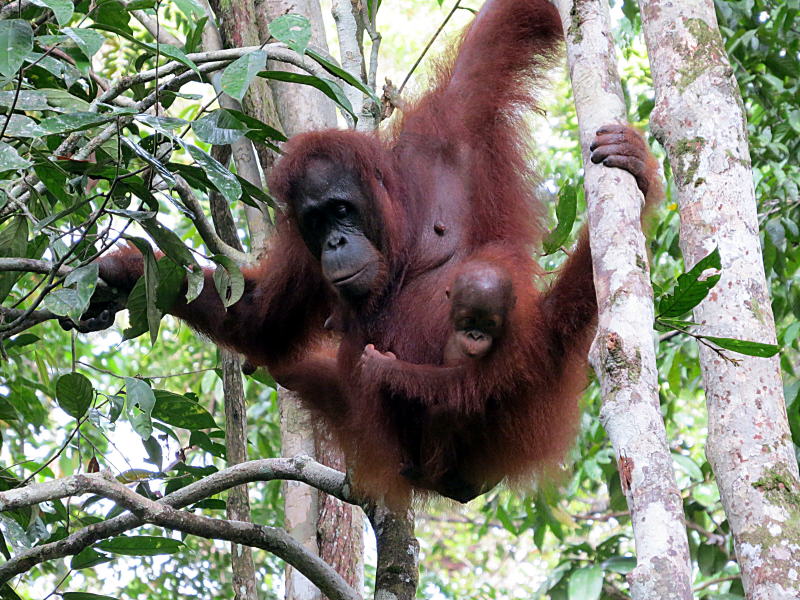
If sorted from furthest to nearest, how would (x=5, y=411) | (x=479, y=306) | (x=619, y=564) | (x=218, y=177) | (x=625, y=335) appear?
(x=619, y=564)
(x=5, y=411)
(x=479, y=306)
(x=218, y=177)
(x=625, y=335)

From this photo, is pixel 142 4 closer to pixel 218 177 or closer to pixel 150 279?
pixel 218 177

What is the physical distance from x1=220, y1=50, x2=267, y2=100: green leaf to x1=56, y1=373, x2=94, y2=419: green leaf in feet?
3.25

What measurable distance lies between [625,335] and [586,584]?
2.84 meters

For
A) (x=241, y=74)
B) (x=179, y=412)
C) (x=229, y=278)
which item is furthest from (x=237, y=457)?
(x=241, y=74)

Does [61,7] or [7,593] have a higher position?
[61,7]

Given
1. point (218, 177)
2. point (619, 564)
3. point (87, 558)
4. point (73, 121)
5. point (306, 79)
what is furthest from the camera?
point (619, 564)

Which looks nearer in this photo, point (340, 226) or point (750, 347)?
point (750, 347)

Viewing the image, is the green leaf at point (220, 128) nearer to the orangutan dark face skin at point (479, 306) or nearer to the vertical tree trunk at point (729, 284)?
the orangutan dark face skin at point (479, 306)

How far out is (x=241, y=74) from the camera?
2.04 meters

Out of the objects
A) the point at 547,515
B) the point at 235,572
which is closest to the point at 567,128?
the point at 547,515

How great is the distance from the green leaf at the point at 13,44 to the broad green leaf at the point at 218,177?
390 millimetres

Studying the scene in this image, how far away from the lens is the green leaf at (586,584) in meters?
4.27

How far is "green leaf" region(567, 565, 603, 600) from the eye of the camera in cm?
427

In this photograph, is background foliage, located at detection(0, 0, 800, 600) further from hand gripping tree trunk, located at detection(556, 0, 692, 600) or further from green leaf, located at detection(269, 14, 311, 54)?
hand gripping tree trunk, located at detection(556, 0, 692, 600)
